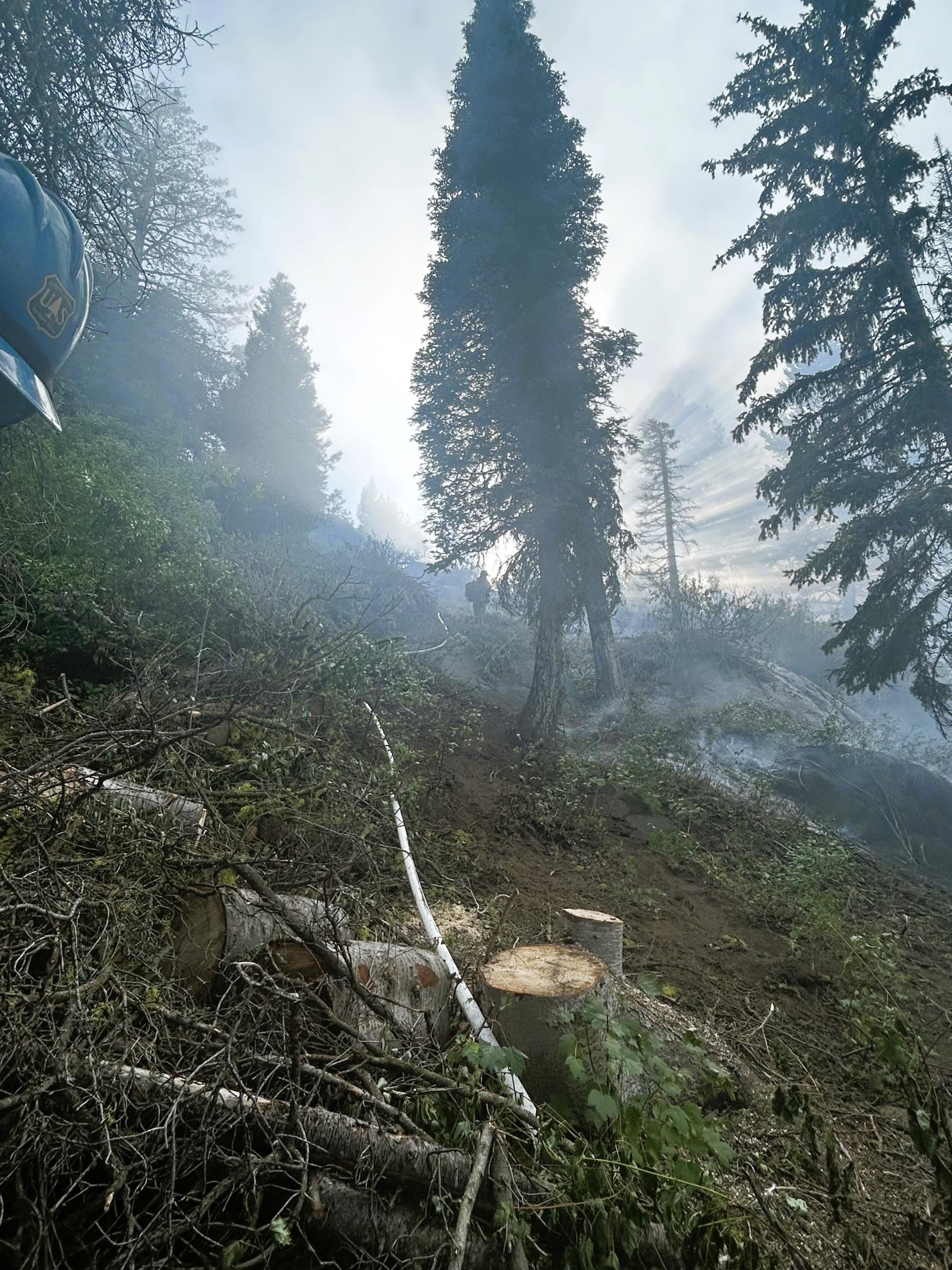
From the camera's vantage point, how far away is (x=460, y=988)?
271cm

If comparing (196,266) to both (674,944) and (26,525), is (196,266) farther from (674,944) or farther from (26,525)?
(674,944)

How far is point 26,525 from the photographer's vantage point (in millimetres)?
5535

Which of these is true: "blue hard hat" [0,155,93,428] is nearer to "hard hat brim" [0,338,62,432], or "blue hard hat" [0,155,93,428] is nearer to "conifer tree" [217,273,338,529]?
"hard hat brim" [0,338,62,432]

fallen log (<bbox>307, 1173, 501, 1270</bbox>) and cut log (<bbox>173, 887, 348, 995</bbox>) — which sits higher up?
cut log (<bbox>173, 887, 348, 995</bbox>)

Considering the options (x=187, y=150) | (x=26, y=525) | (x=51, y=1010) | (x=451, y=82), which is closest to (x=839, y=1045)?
(x=51, y=1010)

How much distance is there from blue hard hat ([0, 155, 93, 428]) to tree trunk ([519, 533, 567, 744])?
28.6 ft

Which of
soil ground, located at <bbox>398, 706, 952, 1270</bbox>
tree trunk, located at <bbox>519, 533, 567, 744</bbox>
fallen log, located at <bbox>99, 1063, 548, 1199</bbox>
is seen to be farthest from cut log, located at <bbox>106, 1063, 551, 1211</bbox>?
tree trunk, located at <bbox>519, 533, 567, 744</bbox>

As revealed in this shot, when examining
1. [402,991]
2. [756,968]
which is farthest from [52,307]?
[756,968]

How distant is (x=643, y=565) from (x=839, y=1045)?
1090 inches

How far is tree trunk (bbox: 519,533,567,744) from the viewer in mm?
10906

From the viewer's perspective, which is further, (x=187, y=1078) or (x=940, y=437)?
(x=940, y=437)

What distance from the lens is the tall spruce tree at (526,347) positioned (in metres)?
11.5

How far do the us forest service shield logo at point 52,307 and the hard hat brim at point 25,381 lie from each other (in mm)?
242

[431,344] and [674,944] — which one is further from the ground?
[431,344]
